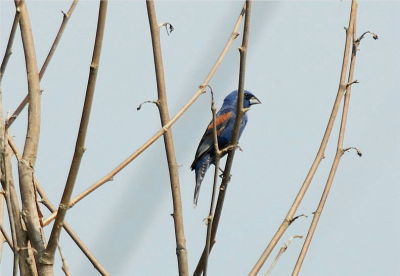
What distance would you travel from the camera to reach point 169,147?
2830mm

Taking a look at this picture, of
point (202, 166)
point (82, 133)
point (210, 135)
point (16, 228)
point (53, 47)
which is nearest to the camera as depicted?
point (82, 133)

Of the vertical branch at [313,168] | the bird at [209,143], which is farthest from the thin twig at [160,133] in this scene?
the bird at [209,143]

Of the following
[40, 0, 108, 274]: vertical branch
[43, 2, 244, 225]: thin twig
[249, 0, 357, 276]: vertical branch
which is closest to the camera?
[40, 0, 108, 274]: vertical branch

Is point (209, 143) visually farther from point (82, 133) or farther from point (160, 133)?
point (82, 133)

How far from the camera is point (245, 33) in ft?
8.83

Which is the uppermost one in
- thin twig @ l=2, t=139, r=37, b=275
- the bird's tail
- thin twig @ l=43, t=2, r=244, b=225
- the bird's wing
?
the bird's wing

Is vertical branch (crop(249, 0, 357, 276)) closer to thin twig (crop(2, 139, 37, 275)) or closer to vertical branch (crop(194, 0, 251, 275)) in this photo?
vertical branch (crop(194, 0, 251, 275))

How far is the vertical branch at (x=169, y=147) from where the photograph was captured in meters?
2.71

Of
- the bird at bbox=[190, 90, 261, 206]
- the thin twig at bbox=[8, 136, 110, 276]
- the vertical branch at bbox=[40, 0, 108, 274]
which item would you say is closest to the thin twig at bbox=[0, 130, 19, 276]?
the vertical branch at bbox=[40, 0, 108, 274]

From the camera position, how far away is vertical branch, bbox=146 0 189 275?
2711 mm

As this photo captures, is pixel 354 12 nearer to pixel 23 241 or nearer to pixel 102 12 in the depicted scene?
pixel 102 12

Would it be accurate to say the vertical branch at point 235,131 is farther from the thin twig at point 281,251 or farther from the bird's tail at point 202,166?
the bird's tail at point 202,166

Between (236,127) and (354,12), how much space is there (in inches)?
36.2

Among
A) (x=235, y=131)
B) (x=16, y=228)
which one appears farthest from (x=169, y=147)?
(x=16, y=228)
